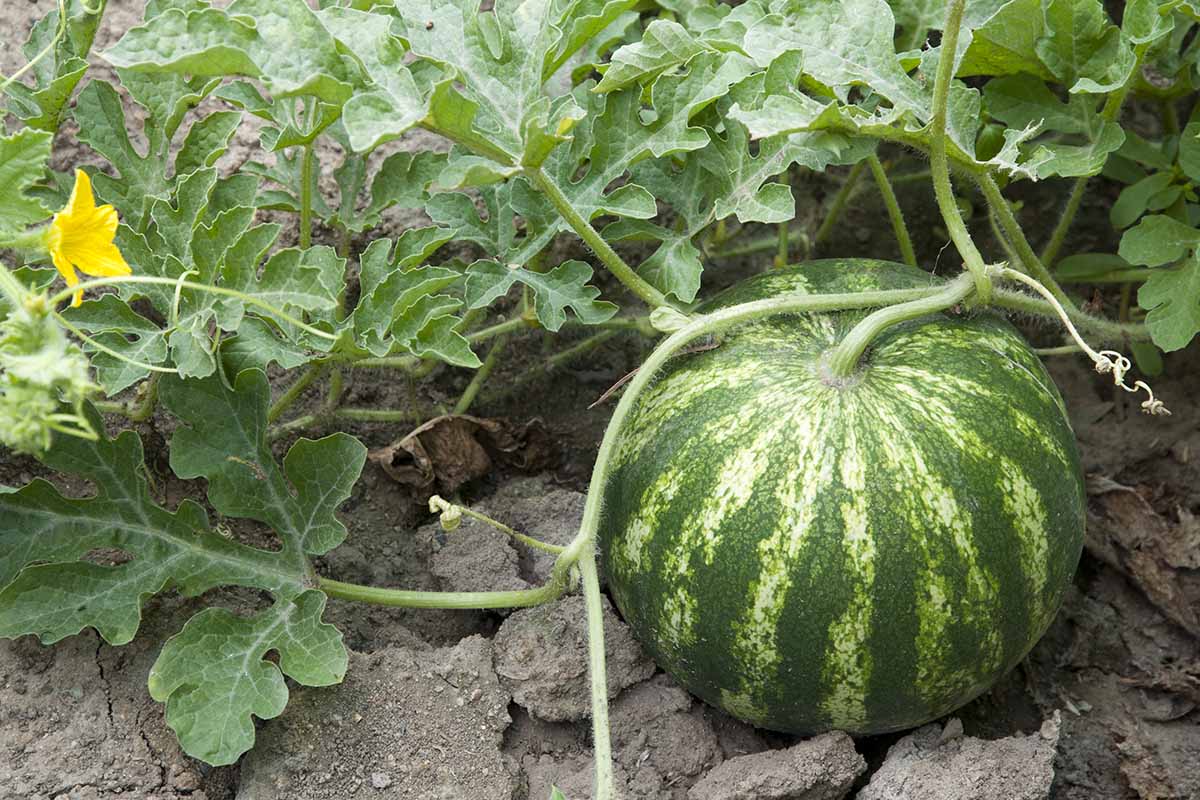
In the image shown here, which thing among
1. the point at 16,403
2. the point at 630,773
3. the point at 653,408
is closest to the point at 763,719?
the point at 630,773

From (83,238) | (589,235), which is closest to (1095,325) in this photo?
(589,235)

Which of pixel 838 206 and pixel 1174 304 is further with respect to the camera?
pixel 838 206

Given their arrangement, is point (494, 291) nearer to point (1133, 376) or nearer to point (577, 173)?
point (577, 173)

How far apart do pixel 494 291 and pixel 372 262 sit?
0.79ft

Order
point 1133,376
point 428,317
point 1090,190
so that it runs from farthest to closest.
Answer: point 1090,190 < point 1133,376 < point 428,317

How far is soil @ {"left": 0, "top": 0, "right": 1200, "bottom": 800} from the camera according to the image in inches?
82.4

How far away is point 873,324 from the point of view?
81.5 inches

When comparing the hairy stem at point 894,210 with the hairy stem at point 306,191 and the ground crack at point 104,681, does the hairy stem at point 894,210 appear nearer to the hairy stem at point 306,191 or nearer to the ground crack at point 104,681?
the hairy stem at point 306,191

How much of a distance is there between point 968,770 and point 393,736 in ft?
3.42

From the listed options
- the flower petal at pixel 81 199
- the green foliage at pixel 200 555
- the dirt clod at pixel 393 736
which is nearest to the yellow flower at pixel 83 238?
the flower petal at pixel 81 199

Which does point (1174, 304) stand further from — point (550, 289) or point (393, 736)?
point (393, 736)

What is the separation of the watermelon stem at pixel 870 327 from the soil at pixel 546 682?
155 millimetres

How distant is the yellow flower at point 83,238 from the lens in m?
1.70

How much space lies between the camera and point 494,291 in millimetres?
2248
